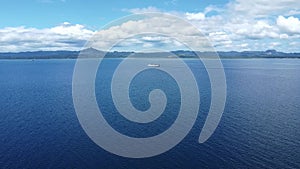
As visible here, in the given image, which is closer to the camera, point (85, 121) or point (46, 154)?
point (46, 154)

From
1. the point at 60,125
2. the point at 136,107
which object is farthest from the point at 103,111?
the point at 60,125

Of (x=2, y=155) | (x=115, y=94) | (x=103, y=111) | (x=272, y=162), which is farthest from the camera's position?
(x=115, y=94)

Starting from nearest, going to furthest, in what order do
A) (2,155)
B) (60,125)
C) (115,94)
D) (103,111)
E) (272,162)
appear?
1. (272,162)
2. (2,155)
3. (60,125)
4. (103,111)
5. (115,94)

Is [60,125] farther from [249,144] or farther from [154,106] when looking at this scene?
[249,144]

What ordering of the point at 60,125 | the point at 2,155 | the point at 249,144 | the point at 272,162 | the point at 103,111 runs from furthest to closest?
the point at 103,111 < the point at 60,125 < the point at 249,144 < the point at 2,155 < the point at 272,162

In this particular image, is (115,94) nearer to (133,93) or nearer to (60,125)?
(133,93)

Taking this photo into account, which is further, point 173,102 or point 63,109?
point 173,102

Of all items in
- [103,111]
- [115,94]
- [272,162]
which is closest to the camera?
[272,162]

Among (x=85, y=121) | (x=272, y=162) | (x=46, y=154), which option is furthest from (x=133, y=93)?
(x=272, y=162)
